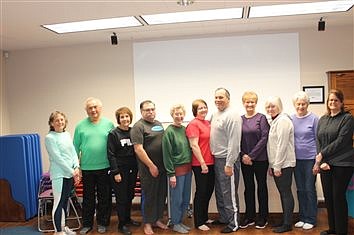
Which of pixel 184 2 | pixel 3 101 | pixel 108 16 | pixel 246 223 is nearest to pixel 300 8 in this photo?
pixel 184 2

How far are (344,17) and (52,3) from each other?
3407 mm

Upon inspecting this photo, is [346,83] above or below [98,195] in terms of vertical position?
above

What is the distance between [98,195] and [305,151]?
2240mm

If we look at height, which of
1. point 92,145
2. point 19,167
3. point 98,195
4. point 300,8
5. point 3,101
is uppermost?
point 300,8

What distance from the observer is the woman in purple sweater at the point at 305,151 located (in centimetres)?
358

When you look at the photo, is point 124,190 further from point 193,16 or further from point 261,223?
point 193,16

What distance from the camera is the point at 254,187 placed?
3.79 m

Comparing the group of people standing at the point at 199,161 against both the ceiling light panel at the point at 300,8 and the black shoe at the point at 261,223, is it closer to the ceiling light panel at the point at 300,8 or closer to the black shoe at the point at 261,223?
the black shoe at the point at 261,223

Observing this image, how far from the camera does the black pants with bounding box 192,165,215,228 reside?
3.68 metres

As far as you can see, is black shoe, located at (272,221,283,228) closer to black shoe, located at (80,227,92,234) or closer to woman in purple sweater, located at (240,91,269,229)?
woman in purple sweater, located at (240,91,269,229)

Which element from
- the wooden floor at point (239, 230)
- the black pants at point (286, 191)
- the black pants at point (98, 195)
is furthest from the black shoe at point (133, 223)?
the black pants at point (286, 191)

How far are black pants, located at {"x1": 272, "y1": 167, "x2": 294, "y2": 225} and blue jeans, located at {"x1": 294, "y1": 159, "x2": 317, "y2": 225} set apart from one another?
0.12 meters

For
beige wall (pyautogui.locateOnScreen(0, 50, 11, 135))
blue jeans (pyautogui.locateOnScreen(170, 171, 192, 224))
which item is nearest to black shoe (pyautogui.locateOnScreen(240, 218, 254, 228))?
blue jeans (pyautogui.locateOnScreen(170, 171, 192, 224))

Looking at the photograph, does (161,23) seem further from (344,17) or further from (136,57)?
(344,17)
